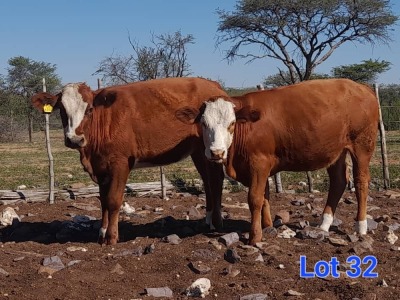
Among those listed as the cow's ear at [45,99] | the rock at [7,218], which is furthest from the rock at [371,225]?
the rock at [7,218]

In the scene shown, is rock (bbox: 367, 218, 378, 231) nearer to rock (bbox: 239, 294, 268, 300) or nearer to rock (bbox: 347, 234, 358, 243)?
rock (bbox: 347, 234, 358, 243)

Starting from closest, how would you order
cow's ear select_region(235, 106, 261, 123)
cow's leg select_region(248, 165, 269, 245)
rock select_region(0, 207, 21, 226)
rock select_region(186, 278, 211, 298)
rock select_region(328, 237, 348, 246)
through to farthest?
rock select_region(186, 278, 211, 298) < rock select_region(328, 237, 348, 246) < cow's ear select_region(235, 106, 261, 123) < cow's leg select_region(248, 165, 269, 245) < rock select_region(0, 207, 21, 226)

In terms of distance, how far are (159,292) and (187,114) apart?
2514mm

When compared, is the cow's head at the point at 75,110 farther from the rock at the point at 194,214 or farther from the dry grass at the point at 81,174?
the dry grass at the point at 81,174

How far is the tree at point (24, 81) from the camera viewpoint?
1583 inches

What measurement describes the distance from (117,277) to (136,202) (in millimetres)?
4877

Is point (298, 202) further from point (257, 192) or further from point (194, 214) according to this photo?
point (257, 192)

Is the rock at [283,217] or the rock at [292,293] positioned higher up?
the rock at [283,217]

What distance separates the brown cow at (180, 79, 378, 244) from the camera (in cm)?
677

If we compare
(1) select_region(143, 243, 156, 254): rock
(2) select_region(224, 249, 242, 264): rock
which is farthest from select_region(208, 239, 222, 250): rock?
(1) select_region(143, 243, 156, 254): rock

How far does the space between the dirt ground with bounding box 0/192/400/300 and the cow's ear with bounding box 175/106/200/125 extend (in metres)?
1.46

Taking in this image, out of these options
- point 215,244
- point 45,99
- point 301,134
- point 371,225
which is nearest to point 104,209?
point 45,99

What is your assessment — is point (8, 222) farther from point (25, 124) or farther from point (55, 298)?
point (25, 124)

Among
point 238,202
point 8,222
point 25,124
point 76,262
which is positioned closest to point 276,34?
point 25,124
